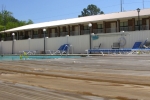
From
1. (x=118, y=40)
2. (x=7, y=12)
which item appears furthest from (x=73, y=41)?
(x=7, y=12)

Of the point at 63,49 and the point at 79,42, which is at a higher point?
the point at 79,42

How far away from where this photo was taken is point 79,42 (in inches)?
1427

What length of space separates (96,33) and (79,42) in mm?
6027

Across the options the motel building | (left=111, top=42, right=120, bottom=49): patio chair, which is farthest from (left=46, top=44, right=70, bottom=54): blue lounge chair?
(left=111, top=42, right=120, bottom=49): patio chair

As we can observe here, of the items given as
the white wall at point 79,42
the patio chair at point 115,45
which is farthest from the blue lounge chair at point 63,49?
the patio chair at point 115,45

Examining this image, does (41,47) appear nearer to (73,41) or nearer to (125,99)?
(73,41)

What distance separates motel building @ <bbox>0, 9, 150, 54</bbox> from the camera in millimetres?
31794

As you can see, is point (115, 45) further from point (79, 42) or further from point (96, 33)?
point (96, 33)

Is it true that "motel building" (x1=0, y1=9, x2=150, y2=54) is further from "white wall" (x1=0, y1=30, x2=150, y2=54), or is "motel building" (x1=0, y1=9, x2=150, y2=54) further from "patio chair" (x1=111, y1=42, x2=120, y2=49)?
"patio chair" (x1=111, y1=42, x2=120, y2=49)

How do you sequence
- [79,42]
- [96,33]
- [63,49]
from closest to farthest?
[79,42] < [63,49] < [96,33]

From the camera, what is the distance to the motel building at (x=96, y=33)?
1252 inches

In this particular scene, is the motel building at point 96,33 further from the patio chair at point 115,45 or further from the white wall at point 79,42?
the patio chair at point 115,45

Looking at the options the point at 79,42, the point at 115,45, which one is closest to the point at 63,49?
the point at 79,42

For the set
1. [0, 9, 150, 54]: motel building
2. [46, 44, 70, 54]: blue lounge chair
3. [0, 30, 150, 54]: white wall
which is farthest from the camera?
[46, 44, 70, 54]: blue lounge chair
